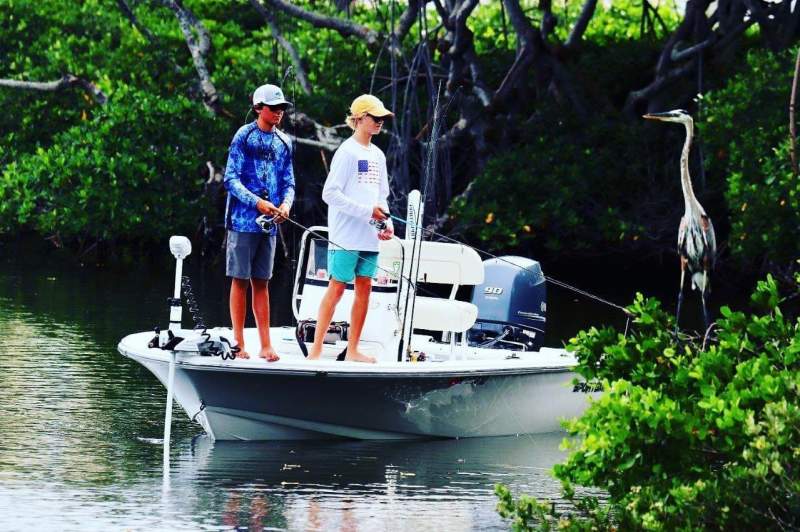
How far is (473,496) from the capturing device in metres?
9.46

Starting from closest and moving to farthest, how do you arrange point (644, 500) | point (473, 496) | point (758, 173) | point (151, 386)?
point (644, 500), point (473, 496), point (151, 386), point (758, 173)

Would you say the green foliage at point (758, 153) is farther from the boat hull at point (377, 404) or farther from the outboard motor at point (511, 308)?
the boat hull at point (377, 404)

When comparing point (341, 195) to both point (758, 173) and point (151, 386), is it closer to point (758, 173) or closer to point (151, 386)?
point (151, 386)

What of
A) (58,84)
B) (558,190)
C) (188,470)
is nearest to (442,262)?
(188,470)

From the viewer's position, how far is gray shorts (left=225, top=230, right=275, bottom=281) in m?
10.4

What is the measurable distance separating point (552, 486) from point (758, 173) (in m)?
11.9

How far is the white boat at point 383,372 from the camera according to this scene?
10.4 metres

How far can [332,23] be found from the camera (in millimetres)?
24297

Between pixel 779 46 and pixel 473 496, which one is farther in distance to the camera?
pixel 779 46

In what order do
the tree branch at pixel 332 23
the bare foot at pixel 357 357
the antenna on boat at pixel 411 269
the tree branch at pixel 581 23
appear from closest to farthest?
the bare foot at pixel 357 357 < the antenna on boat at pixel 411 269 < the tree branch at pixel 581 23 < the tree branch at pixel 332 23

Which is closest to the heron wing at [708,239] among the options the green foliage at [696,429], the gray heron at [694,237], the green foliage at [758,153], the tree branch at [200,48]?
the gray heron at [694,237]

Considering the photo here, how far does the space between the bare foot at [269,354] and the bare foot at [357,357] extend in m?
0.48

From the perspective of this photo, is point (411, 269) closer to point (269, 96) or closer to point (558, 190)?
point (269, 96)

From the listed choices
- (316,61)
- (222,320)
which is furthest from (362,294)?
(316,61)
